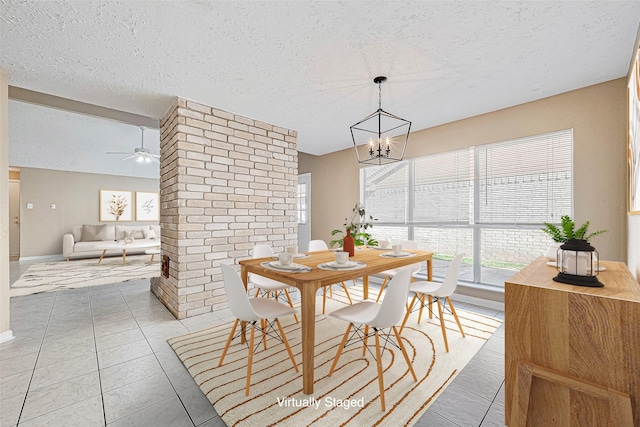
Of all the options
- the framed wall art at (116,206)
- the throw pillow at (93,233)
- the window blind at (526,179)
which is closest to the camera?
the window blind at (526,179)

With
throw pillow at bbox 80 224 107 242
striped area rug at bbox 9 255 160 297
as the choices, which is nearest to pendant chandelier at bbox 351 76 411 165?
striped area rug at bbox 9 255 160 297

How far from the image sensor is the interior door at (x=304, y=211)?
5.93 m

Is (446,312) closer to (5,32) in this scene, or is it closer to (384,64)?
(384,64)

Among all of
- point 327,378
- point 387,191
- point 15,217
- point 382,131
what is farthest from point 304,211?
point 15,217

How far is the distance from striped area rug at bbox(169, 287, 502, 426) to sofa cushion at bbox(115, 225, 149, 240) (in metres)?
6.47

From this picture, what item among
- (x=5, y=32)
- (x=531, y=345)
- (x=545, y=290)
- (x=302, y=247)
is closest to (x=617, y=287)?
(x=545, y=290)

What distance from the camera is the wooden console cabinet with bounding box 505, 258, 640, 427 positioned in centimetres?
98

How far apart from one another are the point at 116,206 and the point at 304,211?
5776 millimetres

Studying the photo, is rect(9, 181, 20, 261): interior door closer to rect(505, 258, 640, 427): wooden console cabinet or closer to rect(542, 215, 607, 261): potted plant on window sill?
rect(505, 258, 640, 427): wooden console cabinet

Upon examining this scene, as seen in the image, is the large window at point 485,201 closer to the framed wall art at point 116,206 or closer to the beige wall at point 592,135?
the beige wall at point 592,135

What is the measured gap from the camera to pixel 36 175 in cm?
664

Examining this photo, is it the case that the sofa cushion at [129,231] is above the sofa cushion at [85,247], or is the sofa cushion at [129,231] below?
above

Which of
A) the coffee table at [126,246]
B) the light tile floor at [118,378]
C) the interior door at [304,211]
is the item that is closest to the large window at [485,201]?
the light tile floor at [118,378]

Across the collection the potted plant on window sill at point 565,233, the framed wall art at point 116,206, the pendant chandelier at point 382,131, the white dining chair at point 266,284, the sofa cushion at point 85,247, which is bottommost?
the sofa cushion at point 85,247
